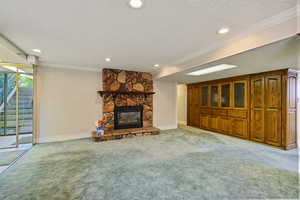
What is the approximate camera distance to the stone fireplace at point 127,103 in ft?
15.8

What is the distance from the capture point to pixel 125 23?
1.96 metres

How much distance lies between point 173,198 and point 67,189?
1.50m

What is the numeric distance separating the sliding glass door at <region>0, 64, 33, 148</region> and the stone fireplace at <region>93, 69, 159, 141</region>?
1997mm

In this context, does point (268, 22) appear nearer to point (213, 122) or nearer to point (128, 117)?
point (213, 122)

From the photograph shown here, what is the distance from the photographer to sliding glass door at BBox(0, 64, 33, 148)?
3760 millimetres

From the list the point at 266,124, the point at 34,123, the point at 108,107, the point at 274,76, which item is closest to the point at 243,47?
the point at 274,76

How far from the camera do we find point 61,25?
6.62ft

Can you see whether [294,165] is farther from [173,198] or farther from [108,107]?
[108,107]

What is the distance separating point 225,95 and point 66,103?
18.8 feet

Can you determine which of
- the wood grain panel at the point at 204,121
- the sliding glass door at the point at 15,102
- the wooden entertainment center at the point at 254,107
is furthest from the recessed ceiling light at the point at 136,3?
the wood grain panel at the point at 204,121

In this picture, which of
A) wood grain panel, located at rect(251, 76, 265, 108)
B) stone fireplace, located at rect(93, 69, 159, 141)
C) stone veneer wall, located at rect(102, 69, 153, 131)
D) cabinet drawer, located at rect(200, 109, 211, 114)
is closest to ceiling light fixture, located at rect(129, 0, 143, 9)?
stone fireplace, located at rect(93, 69, 159, 141)

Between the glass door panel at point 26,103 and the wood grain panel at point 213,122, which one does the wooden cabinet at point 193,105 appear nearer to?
the wood grain panel at point 213,122

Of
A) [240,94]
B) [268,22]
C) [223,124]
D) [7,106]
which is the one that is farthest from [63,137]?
[240,94]

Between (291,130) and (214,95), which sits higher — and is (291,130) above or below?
below
